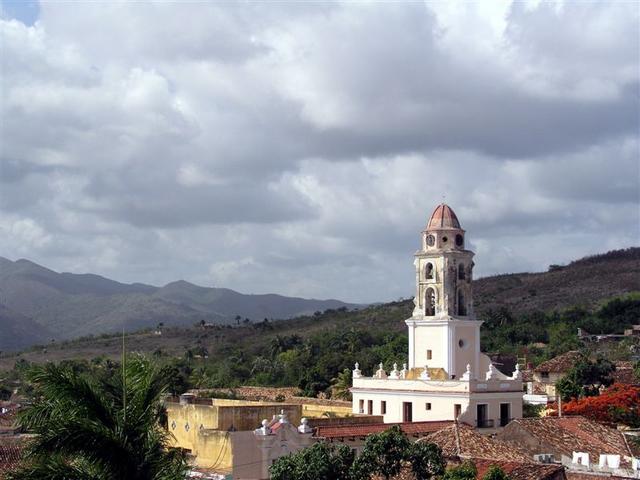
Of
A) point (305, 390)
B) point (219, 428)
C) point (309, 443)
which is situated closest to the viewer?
point (309, 443)

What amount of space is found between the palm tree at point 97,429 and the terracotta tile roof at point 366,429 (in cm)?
1723

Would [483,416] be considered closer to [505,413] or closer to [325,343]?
[505,413]

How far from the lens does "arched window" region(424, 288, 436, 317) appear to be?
40.0m

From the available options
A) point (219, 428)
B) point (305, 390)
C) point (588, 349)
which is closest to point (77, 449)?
point (219, 428)

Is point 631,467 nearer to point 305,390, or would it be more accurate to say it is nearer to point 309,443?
point 309,443

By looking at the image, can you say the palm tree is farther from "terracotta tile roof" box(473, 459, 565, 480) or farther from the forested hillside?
the forested hillside

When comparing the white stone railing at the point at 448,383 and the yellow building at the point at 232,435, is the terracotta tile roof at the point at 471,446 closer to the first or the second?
the yellow building at the point at 232,435

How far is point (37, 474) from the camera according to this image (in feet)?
38.0

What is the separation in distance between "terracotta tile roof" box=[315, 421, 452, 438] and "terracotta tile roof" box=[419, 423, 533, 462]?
5.10 ft

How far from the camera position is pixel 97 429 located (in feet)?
38.7

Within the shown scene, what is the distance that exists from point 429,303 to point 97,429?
29152mm

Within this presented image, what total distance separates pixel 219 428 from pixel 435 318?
1205 centimetres

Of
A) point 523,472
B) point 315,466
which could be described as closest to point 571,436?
point 523,472

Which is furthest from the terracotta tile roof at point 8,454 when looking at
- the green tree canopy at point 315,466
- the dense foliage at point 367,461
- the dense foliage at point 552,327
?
the dense foliage at point 552,327
